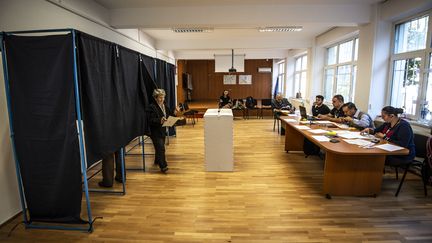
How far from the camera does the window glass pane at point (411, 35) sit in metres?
4.34

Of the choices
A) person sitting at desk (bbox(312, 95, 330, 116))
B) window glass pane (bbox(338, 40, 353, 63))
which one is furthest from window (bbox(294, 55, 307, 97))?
person sitting at desk (bbox(312, 95, 330, 116))

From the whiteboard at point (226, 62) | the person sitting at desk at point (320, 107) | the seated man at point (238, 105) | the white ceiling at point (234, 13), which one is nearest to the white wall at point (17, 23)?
the white ceiling at point (234, 13)

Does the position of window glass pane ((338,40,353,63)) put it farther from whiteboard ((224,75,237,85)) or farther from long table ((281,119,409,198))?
whiteboard ((224,75,237,85))

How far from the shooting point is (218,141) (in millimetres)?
4285

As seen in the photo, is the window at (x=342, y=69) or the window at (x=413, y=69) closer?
the window at (x=413, y=69)

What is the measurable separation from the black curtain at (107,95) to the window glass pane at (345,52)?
5.90 meters

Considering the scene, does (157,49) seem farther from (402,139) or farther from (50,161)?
(402,139)

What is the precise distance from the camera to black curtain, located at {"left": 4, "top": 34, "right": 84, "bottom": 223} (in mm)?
2346

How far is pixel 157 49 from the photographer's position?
28.6ft

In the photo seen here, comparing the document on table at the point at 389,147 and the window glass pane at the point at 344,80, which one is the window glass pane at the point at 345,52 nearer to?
the window glass pane at the point at 344,80

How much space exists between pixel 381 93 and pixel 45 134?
5895 mm

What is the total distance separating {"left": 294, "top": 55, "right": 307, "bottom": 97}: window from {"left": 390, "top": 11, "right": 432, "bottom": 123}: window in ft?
17.2

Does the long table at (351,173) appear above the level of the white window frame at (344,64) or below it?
below

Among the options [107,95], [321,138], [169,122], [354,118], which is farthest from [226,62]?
[107,95]
